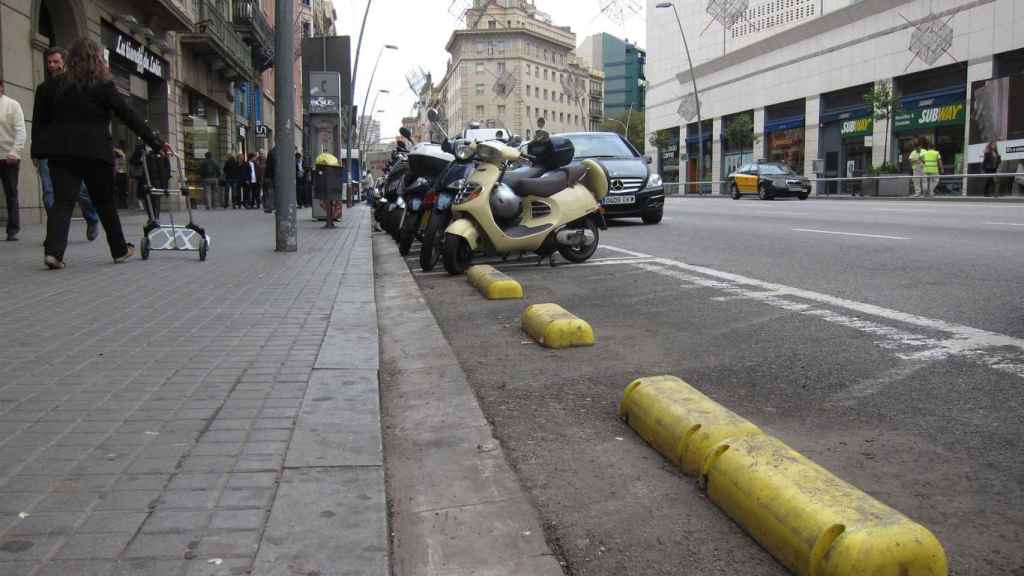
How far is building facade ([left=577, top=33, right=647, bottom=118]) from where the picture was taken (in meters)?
131

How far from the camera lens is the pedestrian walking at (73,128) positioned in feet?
25.7

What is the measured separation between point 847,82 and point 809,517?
43521 mm

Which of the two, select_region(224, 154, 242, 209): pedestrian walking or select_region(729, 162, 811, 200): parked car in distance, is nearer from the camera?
select_region(224, 154, 242, 209): pedestrian walking

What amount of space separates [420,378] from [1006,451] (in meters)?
2.45

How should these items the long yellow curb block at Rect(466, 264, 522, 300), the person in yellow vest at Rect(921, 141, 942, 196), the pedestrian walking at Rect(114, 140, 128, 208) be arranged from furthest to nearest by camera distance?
the person in yellow vest at Rect(921, 141, 942, 196), the pedestrian walking at Rect(114, 140, 128, 208), the long yellow curb block at Rect(466, 264, 522, 300)

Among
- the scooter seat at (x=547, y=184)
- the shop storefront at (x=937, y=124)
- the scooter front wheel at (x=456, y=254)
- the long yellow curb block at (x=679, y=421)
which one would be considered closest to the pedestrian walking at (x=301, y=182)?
the scooter seat at (x=547, y=184)

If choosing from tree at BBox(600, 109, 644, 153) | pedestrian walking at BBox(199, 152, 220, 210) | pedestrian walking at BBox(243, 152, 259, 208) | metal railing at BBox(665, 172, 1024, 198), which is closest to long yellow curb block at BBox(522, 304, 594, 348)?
pedestrian walking at BBox(199, 152, 220, 210)

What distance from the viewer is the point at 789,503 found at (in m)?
2.25

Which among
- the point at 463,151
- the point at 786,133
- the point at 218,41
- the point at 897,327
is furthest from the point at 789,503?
the point at 786,133

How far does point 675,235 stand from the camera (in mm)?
12664

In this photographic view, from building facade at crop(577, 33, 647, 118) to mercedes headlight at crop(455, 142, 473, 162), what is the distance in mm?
122593

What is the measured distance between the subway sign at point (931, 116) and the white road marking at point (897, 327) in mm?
30868

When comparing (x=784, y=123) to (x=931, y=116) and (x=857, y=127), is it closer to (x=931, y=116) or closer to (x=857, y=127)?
(x=857, y=127)

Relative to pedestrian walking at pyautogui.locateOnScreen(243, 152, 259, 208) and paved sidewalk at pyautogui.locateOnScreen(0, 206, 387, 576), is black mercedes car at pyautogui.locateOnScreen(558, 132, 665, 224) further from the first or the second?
pedestrian walking at pyautogui.locateOnScreen(243, 152, 259, 208)
